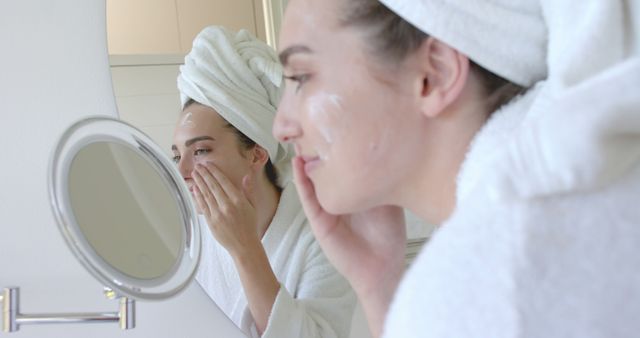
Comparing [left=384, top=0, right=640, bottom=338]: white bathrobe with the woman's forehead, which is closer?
[left=384, top=0, right=640, bottom=338]: white bathrobe

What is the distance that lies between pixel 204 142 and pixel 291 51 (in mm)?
276

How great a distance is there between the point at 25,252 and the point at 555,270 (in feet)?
2.18

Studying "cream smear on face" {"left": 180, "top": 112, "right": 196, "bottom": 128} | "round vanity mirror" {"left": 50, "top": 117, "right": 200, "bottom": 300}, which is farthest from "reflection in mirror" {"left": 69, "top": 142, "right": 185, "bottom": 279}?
"cream smear on face" {"left": 180, "top": 112, "right": 196, "bottom": 128}

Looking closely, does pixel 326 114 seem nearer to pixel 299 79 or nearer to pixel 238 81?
pixel 299 79

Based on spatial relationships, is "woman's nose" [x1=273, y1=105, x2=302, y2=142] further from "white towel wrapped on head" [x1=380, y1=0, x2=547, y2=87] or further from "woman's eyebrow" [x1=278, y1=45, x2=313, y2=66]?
"white towel wrapped on head" [x1=380, y1=0, x2=547, y2=87]

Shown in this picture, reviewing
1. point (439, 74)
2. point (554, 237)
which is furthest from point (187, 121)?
point (554, 237)

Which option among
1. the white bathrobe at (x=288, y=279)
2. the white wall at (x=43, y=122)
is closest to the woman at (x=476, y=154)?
the white bathrobe at (x=288, y=279)

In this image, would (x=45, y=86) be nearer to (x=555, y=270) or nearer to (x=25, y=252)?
(x=25, y=252)

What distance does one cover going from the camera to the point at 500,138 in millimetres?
626

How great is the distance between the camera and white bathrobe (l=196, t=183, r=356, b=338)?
1.00 metres

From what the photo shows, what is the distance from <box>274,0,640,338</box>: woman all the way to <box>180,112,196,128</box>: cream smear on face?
0.65 ft

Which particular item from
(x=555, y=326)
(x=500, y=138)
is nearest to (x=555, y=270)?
(x=555, y=326)

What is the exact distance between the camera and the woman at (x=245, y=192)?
3.16 ft

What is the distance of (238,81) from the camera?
960mm
